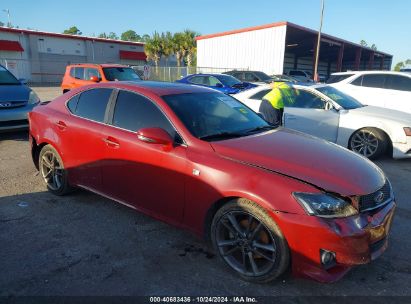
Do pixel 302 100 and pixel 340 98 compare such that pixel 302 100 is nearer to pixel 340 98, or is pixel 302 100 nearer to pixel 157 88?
pixel 340 98

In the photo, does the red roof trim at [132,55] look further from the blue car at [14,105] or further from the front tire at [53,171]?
the front tire at [53,171]

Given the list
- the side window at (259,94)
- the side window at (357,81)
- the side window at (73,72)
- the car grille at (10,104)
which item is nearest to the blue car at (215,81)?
the side window at (357,81)

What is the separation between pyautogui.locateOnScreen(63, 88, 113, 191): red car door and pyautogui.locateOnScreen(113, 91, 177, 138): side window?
0.24 m

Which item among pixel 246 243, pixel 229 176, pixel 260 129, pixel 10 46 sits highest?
pixel 10 46

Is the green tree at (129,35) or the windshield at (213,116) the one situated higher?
the green tree at (129,35)

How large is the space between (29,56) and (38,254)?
4185 centimetres

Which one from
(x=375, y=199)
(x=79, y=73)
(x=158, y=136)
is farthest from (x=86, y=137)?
(x=79, y=73)

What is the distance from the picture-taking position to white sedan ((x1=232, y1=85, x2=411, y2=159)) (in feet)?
21.9

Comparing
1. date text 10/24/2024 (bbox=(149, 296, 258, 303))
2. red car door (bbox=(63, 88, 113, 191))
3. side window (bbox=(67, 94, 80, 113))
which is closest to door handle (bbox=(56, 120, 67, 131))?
red car door (bbox=(63, 88, 113, 191))

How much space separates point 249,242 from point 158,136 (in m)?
1.24

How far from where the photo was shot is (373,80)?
→ 1065 cm

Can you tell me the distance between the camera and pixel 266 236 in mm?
2854

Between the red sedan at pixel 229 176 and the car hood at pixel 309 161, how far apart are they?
1 cm

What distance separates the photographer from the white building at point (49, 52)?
37.0 m
